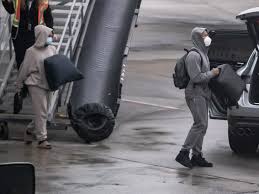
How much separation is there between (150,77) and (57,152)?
7.25m

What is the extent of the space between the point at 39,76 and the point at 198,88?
2016mm

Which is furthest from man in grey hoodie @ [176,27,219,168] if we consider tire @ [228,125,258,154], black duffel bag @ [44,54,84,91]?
black duffel bag @ [44,54,84,91]

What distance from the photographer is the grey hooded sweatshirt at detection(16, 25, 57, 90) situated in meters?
8.48

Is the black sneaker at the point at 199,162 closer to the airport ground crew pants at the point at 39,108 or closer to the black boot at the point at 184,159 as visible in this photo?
the black boot at the point at 184,159

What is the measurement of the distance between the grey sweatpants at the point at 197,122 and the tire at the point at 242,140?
2.08 ft

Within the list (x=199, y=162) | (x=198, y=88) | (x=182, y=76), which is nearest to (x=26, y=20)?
(x=182, y=76)

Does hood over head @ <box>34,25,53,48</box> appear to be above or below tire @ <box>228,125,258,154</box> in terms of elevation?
above

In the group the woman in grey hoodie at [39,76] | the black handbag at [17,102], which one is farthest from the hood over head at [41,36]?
the black handbag at [17,102]

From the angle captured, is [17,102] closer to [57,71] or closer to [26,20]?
[57,71]

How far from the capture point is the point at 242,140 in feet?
28.9

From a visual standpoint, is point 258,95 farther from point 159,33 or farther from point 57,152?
point 159,33

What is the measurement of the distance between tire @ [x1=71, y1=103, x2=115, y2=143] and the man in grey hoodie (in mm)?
1418

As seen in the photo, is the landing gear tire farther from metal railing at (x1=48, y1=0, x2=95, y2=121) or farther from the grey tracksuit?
the grey tracksuit

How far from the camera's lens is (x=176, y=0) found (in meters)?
34.2
